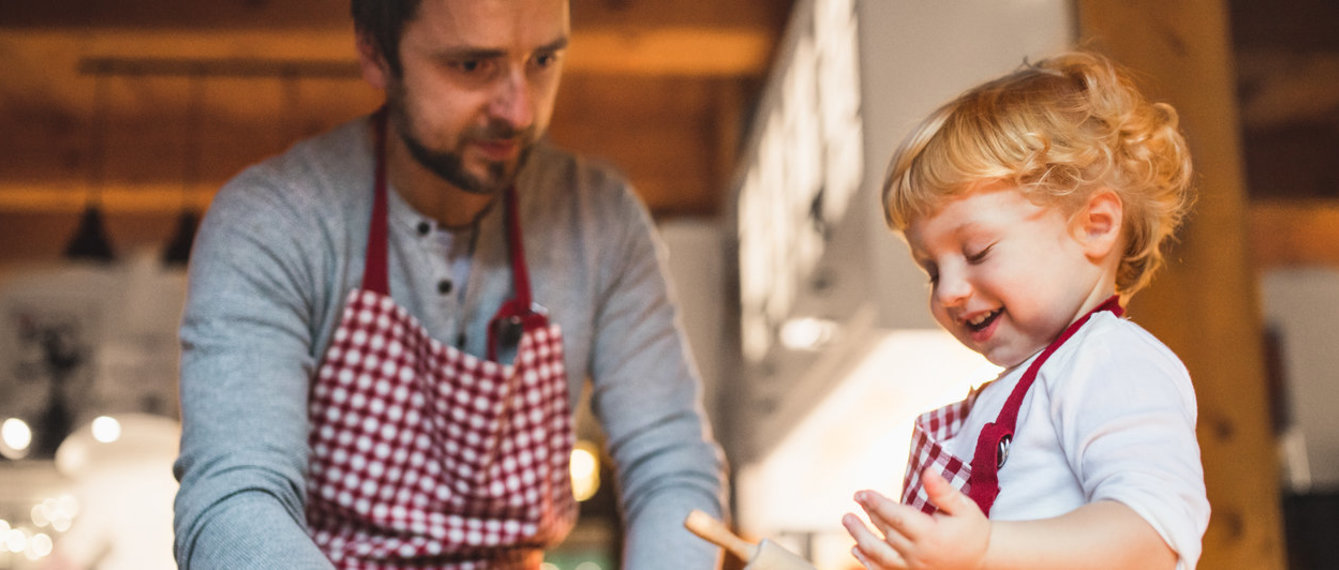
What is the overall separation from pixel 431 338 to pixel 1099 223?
633 mm

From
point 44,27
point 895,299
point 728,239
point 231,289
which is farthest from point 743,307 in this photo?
point 231,289

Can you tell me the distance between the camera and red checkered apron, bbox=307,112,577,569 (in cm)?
104

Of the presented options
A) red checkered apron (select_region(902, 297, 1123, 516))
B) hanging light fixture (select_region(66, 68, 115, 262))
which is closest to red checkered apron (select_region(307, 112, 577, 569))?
red checkered apron (select_region(902, 297, 1123, 516))

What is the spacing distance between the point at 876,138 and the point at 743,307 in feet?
5.20

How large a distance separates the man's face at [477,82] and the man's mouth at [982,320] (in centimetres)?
48

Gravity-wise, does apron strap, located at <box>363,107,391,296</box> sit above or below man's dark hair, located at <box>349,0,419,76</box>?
below

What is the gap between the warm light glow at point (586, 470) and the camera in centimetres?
359

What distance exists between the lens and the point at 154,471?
2.00m

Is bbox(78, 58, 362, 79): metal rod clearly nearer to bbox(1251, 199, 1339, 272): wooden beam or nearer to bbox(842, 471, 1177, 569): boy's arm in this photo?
bbox(842, 471, 1177, 569): boy's arm

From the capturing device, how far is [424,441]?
3.50 ft

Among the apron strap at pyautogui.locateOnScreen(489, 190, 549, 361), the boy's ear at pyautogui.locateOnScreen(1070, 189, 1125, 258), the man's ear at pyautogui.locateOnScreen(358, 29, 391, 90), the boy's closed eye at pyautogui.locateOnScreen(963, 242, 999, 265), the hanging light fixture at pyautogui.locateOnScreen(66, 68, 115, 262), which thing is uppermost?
the man's ear at pyautogui.locateOnScreen(358, 29, 391, 90)

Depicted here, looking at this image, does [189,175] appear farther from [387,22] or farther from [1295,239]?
[1295,239]

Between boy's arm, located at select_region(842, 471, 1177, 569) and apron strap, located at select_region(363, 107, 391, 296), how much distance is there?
0.63m

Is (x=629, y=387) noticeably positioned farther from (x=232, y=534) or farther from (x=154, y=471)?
(x=154, y=471)
